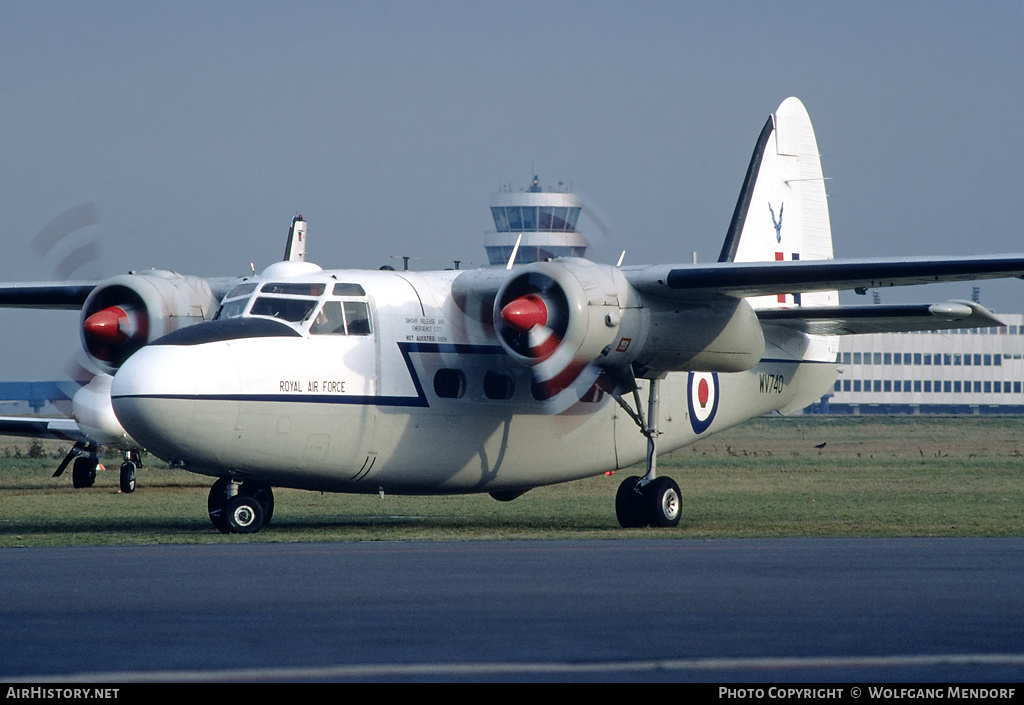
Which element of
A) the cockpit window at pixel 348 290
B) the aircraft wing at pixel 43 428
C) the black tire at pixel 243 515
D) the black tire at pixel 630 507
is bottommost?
the aircraft wing at pixel 43 428

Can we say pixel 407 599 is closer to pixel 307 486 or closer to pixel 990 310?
pixel 307 486

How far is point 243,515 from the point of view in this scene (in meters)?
19.7

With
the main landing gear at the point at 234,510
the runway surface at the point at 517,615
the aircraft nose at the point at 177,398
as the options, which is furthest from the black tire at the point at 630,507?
the aircraft nose at the point at 177,398

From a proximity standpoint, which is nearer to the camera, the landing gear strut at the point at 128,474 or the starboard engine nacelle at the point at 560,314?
the starboard engine nacelle at the point at 560,314

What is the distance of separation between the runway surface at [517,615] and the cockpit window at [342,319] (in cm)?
481

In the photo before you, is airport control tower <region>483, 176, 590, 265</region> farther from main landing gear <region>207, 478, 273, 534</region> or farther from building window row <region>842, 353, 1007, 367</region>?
main landing gear <region>207, 478, 273, 534</region>

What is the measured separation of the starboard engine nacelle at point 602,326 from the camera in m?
19.8

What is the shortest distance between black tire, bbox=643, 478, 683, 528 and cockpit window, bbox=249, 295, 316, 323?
598cm

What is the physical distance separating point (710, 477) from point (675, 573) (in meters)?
25.2

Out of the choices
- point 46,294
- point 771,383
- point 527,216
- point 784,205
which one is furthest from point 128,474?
point 527,216

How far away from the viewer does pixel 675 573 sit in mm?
12852

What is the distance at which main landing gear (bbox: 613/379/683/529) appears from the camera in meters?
21.7

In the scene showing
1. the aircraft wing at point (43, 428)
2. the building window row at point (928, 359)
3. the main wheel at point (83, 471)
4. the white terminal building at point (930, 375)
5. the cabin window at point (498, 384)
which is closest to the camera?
the cabin window at point (498, 384)

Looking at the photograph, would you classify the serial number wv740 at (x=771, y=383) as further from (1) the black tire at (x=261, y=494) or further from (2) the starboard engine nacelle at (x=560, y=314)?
(1) the black tire at (x=261, y=494)
